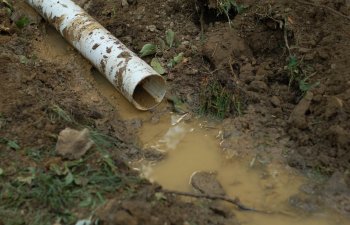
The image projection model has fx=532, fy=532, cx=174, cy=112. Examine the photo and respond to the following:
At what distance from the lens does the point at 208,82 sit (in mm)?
4902

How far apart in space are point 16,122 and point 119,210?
138 cm

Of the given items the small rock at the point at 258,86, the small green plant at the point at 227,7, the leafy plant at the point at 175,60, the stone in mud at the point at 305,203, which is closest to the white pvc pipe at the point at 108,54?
→ the leafy plant at the point at 175,60

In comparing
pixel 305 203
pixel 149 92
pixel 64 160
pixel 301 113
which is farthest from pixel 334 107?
pixel 64 160

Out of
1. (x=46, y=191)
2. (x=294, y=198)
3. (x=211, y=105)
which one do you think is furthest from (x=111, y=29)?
(x=294, y=198)

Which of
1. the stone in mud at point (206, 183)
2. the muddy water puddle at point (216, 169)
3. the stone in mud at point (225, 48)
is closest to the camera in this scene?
the muddy water puddle at point (216, 169)

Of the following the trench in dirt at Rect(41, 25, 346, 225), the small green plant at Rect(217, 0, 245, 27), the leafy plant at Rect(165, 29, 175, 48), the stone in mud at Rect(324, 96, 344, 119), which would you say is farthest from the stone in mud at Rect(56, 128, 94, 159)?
the small green plant at Rect(217, 0, 245, 27)

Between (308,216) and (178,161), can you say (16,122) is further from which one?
(308,216)

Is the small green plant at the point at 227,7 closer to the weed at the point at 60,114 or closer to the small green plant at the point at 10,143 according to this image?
the weed at the point at 60,114

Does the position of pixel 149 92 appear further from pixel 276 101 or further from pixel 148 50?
pixel 276 101

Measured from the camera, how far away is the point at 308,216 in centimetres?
387

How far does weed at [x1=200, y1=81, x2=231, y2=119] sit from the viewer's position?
471 centimetres

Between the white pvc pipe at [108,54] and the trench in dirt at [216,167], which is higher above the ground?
the white pvc pipe at [108,54]

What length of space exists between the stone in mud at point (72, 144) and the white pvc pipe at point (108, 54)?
903 millimetres

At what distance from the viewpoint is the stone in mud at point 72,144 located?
3969mm
